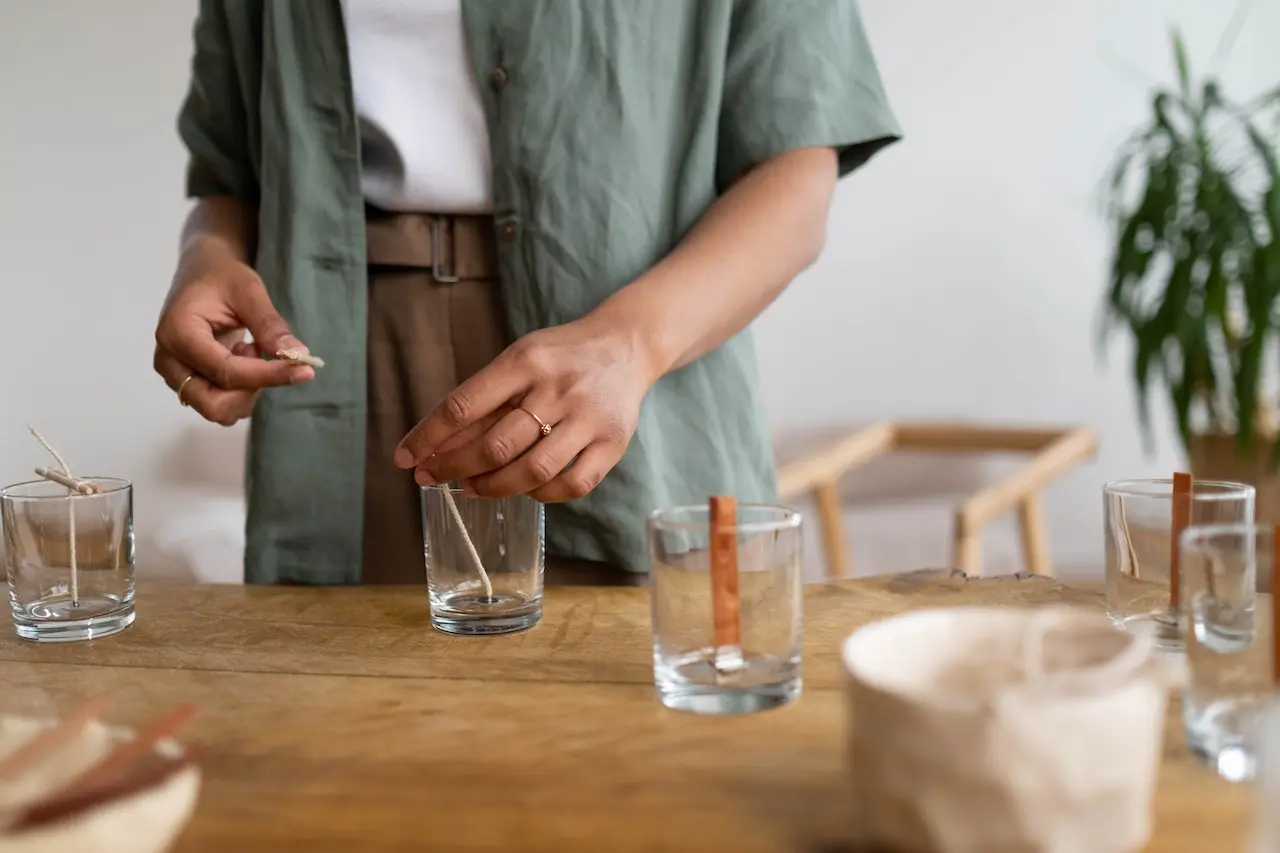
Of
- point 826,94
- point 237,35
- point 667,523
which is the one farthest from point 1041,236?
point 667,523

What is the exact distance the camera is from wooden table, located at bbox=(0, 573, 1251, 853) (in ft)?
1.55

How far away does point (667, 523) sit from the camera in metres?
0.61

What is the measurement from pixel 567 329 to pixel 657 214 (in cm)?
24

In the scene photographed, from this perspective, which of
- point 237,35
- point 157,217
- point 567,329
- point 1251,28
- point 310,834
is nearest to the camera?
point 310,834

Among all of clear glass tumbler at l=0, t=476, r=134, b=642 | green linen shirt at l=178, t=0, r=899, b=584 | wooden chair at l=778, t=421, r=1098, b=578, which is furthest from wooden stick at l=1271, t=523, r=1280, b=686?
wooden chair at l=778, t=421, r=1098, b=578

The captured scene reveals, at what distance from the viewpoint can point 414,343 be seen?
102 cm

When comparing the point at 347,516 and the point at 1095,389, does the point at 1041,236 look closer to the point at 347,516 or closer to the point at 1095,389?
the point at 1095,389

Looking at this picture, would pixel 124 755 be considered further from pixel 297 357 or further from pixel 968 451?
pixel 968 451

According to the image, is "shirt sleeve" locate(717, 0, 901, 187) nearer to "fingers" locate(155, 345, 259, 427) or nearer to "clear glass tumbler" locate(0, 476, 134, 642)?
"fingers" locate(155, 345, 259, 427)

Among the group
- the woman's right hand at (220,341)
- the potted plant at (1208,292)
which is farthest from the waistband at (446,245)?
the potted plant at (1208,292)

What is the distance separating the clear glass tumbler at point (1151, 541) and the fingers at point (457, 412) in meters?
0.35

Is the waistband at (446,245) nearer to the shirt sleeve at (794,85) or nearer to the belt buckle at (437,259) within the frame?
the belt buckle at (437,259)

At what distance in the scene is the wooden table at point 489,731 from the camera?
472 millimetres

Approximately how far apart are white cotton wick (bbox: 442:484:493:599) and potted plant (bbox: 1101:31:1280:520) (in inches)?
64.3
